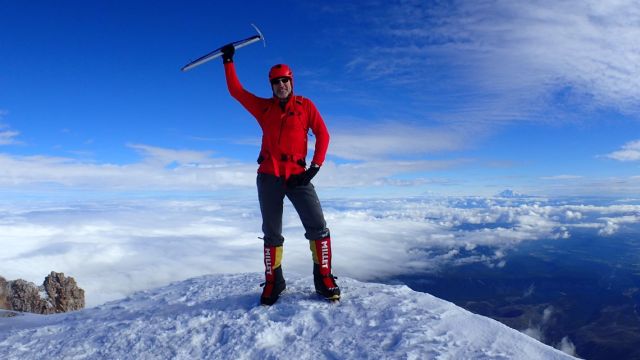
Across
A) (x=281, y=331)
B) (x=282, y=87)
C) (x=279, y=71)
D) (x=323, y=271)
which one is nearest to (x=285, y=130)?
(x=282, y=87)

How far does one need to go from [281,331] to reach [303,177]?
2607 mm

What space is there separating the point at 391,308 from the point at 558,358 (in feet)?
7.57

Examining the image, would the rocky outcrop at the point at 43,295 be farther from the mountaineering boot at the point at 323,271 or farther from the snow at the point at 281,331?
the mountaineering boot at the point at 323,271

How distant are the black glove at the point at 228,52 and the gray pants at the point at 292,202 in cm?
230

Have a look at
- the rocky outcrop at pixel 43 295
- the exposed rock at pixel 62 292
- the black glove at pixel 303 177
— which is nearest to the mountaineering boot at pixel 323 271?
the black glove at pixel 303 177

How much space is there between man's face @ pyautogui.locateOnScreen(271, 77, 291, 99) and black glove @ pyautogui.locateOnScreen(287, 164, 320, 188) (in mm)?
1384

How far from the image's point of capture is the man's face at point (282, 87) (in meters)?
6.51

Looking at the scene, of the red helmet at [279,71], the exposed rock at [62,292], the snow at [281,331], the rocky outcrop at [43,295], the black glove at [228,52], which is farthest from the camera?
the exposed rock at [62,292]

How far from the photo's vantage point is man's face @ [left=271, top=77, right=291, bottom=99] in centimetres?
651

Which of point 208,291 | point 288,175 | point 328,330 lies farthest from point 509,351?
point 208,291

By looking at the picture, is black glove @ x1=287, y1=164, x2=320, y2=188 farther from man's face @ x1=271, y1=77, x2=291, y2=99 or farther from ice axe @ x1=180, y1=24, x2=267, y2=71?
ice axe @ x1=180, y1=24, x2=267, y2=71

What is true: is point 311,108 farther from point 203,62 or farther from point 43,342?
point 43,342

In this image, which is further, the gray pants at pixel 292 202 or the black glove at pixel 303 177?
the gray pants at pixel 292 202

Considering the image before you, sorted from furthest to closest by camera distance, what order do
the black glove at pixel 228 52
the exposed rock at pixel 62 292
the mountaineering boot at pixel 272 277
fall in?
1. the exposed rock at pixel 62 292
2. the black glove at pixel 228 52
3. the mountaineering boot at pixel 272 277
